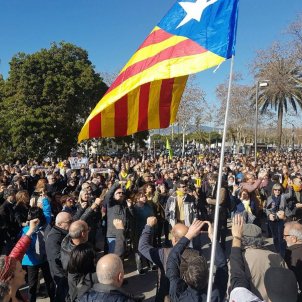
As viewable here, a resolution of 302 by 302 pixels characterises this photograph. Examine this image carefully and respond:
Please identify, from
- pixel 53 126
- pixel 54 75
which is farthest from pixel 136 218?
pixel 54 75

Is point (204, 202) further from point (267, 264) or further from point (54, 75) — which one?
point (54, 75)

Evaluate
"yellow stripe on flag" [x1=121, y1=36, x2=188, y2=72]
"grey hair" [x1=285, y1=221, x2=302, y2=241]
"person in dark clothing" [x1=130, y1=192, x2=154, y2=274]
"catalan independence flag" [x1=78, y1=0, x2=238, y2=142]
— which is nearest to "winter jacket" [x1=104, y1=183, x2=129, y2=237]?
"person in dark clothing" [x1=130, y1=192, x2=154, y2=274]

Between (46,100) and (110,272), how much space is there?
81.9ft

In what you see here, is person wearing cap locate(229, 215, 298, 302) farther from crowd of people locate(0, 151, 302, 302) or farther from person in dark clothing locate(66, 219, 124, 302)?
person in dark clothing locate(66, 219, 124, 302)

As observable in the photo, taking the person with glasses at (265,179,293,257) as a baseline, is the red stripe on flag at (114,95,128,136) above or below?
above

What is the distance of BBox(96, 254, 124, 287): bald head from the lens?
2692 mm

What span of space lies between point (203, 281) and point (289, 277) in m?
0.69

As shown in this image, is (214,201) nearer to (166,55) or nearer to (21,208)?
(21,208)

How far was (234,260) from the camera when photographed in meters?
2.98

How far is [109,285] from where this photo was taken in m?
2.66

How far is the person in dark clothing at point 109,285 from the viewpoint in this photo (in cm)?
257

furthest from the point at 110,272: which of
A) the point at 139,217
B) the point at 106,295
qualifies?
the point at 139,217

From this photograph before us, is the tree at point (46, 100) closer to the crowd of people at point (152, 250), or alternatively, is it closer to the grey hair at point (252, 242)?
the crowd of people at point (152, 250)

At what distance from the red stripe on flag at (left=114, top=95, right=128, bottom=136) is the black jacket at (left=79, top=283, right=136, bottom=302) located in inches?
84.7
